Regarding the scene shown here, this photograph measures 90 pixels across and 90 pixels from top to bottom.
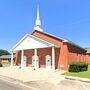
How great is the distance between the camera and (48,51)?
33562 millimetres

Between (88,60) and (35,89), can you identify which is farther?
(88,60)

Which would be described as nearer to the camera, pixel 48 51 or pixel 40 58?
pixel 48 51

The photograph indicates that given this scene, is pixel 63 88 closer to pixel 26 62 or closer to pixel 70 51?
pixel 70 51

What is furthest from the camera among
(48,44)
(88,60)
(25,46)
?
(88,60)

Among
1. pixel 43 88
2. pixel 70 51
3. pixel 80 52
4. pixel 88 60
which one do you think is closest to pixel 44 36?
pixel 70 51

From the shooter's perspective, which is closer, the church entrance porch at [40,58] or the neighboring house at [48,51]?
the neighboring house at [48,51]

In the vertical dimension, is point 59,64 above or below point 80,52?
below

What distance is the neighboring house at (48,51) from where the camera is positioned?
30.8 meters

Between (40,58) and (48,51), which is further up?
(48,51)

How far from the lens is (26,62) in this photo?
3819 centimetres

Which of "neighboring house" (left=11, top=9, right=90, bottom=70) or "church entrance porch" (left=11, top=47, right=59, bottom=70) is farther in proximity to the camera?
"church entrance porch" (left=11, top=47, right=59, bottom=70)

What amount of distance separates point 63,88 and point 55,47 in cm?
1772

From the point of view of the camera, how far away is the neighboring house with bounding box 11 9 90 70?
30.8 meters

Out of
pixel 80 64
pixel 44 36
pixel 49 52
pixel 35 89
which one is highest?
pixel 44 36
